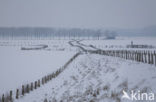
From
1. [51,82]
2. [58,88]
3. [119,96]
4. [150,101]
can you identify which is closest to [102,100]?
[119,96]

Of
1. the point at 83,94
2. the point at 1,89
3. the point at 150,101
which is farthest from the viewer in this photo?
the point at 1,89

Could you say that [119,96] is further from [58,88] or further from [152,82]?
Answer: [58,88]

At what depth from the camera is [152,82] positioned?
289 inches

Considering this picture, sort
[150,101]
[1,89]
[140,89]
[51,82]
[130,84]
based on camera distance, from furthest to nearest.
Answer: [51,82]
[1,89]
[130,84]
[140,89]
[150,101]

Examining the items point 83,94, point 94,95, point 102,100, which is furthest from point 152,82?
point 83,94

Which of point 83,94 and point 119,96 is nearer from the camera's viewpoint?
point 119,96

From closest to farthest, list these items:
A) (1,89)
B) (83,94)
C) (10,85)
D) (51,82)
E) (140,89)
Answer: (140,89)
(83,94)
(1,89)
(10,85)
(51,82)

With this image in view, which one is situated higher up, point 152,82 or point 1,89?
point 152,82

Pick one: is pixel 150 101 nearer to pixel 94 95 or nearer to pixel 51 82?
pixel 94 95

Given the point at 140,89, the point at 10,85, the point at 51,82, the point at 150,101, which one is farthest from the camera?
the point at 51,82

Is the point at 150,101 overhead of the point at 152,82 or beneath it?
beneath

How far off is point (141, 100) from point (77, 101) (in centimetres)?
353

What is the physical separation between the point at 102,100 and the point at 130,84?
6.56 ft

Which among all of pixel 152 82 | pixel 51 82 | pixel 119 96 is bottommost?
pixel 51 82
